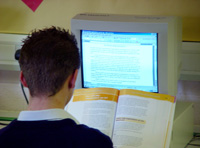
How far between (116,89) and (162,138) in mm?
242

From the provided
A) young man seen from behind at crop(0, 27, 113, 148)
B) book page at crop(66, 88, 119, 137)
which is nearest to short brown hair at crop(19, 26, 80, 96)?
young man seen from behind at crop(0, 27, 113, 148)

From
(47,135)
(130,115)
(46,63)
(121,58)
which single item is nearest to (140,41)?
(121,58)

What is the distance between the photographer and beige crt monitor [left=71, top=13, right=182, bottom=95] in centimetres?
140

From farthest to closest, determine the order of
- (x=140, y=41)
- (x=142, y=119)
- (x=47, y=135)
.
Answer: (x=140, y=41), (x=142, y=119), (x=47, y=135)

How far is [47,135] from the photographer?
87 cm

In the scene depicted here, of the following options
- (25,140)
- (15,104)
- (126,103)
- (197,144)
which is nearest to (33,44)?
(25,140)

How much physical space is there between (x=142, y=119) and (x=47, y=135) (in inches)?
20.2

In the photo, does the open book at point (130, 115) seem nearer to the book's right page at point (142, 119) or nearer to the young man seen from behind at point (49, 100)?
the book's right page at point (142, 119)

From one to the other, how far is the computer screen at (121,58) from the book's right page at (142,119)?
10 centimetres

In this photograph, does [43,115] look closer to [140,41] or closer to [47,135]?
[47,135]

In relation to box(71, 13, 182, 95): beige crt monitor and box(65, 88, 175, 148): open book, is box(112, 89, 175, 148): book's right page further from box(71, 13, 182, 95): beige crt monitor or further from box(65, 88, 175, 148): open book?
box(71, 13, 182, 95): beige crt monitor

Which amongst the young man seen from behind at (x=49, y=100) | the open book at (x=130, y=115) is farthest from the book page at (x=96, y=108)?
the young man seen from behind at (x=49, y=100)

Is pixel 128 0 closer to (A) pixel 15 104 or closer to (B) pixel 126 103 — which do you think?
(B) pixel 126 103

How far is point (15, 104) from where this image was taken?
6.59 feet
